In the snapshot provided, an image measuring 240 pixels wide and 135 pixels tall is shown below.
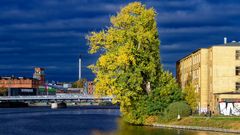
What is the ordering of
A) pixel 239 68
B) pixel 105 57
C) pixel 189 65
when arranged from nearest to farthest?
1. pixel 105 57
2. pixel 239 68
3. pixel 189 65

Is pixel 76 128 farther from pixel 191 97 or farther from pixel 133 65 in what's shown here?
pixel 191 97

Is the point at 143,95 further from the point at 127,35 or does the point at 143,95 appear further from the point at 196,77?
the point at 196,77

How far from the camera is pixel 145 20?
3839 inches

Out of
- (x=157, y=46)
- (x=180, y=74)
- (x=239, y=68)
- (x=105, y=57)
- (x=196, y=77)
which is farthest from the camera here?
(x=180, y=74)

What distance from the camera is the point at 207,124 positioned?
274ft

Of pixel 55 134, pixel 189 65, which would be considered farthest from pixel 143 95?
pixel 189 65

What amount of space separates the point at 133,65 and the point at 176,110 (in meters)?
9.99

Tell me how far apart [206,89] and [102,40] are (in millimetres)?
32057

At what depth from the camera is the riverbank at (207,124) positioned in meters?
78.6

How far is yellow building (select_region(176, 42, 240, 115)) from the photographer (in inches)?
4129

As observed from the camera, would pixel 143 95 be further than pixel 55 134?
Yes

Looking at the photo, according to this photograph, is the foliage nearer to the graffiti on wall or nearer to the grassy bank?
the graffiti on wall

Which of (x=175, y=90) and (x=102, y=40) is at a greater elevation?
(x=102, y=40)

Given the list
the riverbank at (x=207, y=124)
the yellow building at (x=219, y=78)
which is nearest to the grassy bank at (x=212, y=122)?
the riverbank at (x=207, y=124)
